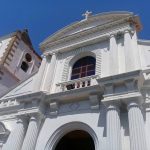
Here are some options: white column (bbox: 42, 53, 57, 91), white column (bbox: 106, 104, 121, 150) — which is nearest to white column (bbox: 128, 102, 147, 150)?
white column (bbox: 106, 104, 121, 150)

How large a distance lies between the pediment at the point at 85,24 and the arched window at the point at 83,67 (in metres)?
1.80

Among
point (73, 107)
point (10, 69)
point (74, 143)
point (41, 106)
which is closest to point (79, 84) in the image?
point (73, 107)

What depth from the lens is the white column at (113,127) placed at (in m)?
7.38

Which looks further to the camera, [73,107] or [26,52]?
[26,52]

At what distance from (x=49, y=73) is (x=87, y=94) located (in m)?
3.08

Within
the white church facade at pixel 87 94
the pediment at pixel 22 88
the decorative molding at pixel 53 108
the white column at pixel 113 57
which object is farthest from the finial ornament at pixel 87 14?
the decorative molding at pixel 53 108

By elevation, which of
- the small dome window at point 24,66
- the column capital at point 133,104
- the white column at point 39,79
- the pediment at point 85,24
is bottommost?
the column capital at point 133,104

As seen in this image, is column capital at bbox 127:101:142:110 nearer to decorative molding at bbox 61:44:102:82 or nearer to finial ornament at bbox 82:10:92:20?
decorative molding at bbox 61:44:102:82

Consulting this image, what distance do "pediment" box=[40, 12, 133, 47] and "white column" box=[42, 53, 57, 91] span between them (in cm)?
137

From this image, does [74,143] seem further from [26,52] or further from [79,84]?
[26,52]

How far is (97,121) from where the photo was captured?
8.83 m

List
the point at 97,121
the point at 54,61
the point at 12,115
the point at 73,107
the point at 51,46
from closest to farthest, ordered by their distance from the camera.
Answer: the point at 97,121 → the point at 73,107 → the point at 12,115 → the point at 54,61 → the point at 51,46

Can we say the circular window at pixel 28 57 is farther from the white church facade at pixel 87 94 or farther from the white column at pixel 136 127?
the white column at pixel 136 127

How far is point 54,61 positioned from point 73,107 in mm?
3482
